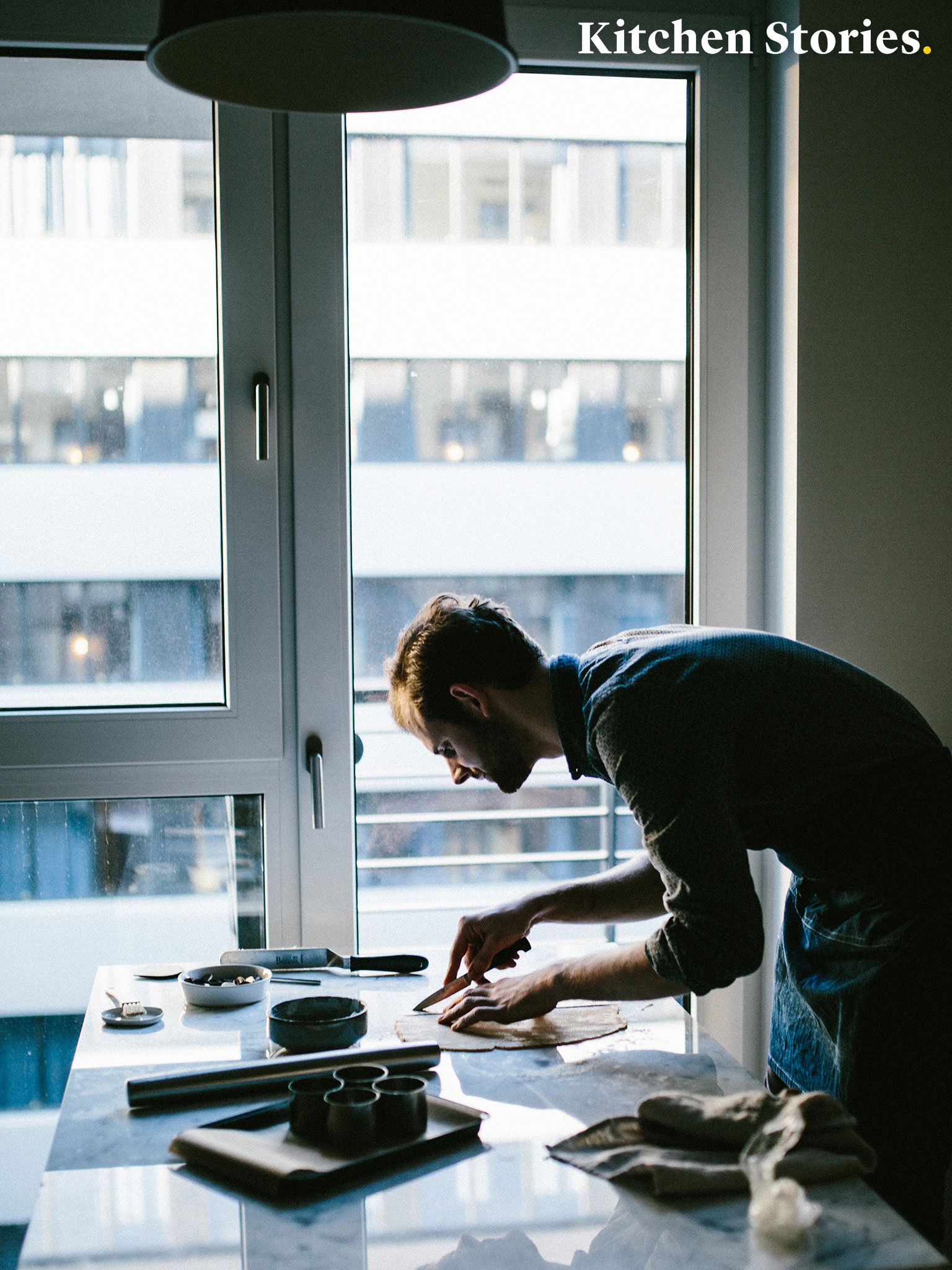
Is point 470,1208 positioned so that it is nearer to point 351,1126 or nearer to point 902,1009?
point 351,1126

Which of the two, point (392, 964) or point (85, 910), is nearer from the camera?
point (392, 964)

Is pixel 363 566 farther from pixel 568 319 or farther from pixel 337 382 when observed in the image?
pixel 568 319

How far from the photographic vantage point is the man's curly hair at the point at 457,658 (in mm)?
1667

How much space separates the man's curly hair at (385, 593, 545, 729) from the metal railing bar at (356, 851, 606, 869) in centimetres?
64

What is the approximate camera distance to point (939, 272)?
2148 mm

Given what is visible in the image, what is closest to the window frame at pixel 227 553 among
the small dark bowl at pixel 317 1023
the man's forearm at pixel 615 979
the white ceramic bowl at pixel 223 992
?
the white ceramic bowl at pixel 223 992

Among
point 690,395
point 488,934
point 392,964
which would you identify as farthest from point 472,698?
point 690,395

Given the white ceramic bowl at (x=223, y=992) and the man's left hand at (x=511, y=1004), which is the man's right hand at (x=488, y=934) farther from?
the white ceramic bowl at (x=223, y=992)

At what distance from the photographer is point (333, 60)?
4.25 ft

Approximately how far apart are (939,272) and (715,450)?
1.60 ft

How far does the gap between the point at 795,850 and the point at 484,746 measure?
447 mm

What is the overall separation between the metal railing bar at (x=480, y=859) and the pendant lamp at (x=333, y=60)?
53.8 inches

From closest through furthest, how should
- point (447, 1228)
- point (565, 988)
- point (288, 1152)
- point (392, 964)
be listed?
point (447, 1228) → point (288, 1152) → point (565, 988) → point (392, 964)

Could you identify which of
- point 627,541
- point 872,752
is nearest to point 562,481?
point 627,541
